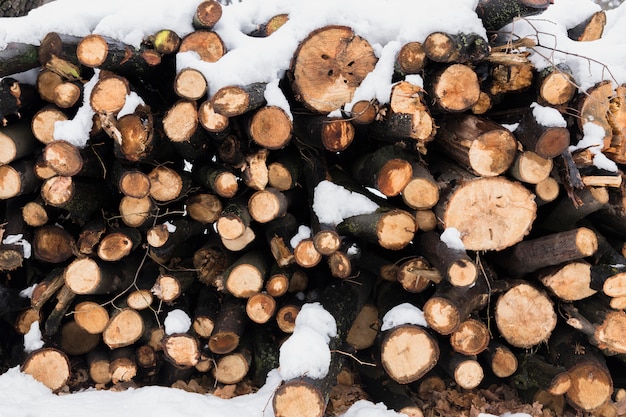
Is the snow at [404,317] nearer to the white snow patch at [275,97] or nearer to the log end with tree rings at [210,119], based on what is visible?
the white snow patch at [275,97]

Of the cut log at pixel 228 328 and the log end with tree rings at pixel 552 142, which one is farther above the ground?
the log end with tree rings at pixel 552 142

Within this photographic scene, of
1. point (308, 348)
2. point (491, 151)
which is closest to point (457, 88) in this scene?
point (491, 151)

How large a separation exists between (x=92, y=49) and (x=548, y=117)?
2279 millimetres

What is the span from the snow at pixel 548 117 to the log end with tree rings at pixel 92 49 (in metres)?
→ 2.17

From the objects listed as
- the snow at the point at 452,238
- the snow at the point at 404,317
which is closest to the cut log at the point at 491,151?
the snow at the point at 452,238

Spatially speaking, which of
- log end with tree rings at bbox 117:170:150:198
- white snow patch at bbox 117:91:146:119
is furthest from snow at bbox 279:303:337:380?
white snow patch at bbox 117:91:146:119

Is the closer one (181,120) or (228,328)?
(181,120)

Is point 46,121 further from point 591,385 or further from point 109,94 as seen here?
point 591,385

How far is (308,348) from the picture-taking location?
2.59 metres

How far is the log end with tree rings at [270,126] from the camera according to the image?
2.68m

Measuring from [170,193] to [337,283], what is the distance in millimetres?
1132

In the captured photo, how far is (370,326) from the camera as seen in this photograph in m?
3.30

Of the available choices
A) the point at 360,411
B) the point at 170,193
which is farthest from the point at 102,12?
the point at 360,411

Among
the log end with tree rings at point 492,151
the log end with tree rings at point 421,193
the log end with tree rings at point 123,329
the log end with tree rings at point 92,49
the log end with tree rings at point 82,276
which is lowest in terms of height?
the log end with tree rings at point 123,329
